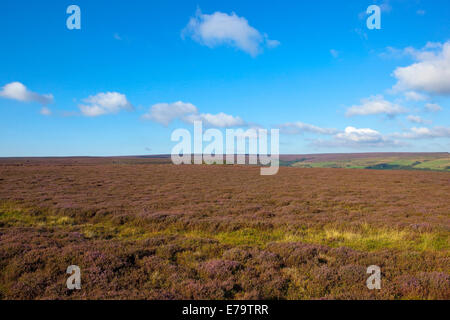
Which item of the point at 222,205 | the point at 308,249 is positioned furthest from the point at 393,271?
the point at 222,205

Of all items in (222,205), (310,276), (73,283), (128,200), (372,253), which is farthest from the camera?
(128,200)

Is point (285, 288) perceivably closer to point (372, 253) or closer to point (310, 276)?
point (310, 276)

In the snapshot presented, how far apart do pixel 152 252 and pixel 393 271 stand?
8.23 metres

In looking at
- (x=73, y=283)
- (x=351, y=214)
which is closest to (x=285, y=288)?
(x=73, y=283)

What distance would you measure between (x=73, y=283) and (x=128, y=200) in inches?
550

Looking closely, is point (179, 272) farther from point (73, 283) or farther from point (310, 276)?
point (310, 276)

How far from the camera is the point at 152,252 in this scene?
356 inches

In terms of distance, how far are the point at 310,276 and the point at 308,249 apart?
2074 millimetres

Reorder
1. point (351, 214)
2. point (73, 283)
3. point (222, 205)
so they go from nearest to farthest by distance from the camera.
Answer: point (73, 283), point (351, 214), point (222, 205)
